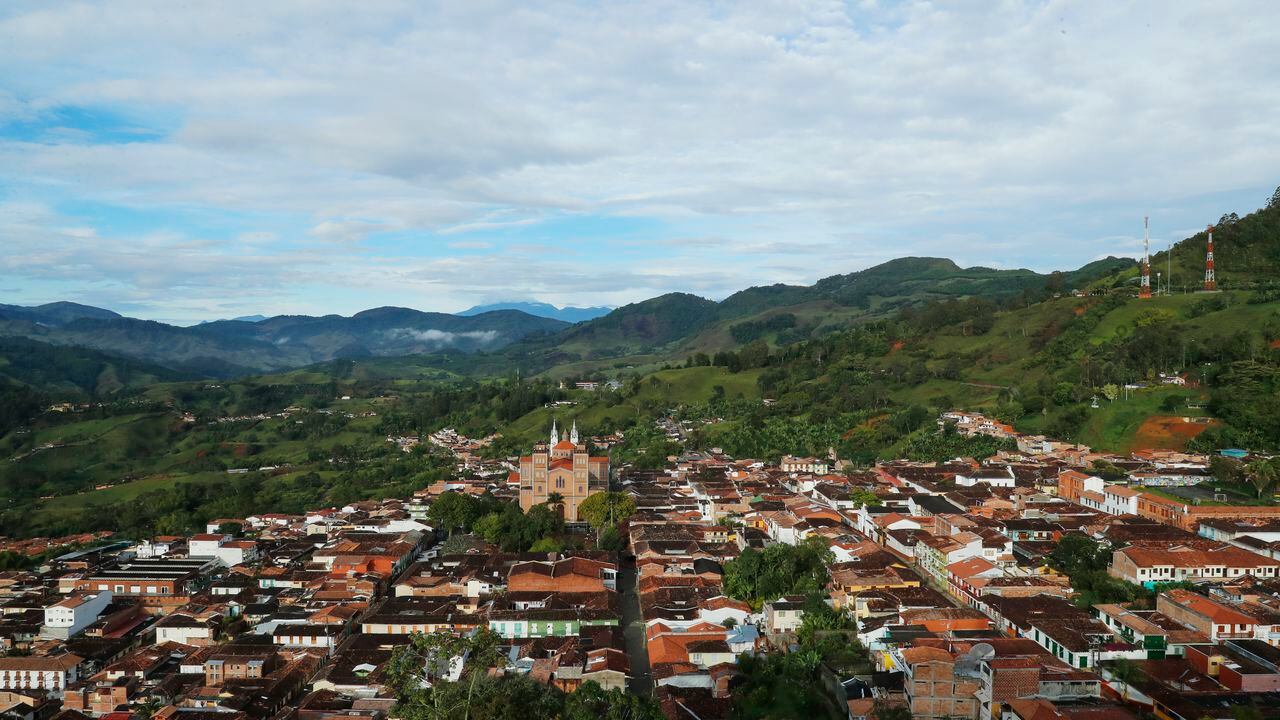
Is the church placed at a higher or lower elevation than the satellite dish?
higher

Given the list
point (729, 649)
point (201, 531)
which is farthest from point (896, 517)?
point (201, 531)

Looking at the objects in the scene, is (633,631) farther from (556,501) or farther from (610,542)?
(556,501)

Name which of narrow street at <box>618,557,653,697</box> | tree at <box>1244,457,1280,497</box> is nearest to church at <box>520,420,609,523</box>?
narrow street at <box>618,557,653,697</box>

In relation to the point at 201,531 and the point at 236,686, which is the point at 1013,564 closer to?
the point at 236,686

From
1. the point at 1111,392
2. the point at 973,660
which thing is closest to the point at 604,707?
the point at 973,660

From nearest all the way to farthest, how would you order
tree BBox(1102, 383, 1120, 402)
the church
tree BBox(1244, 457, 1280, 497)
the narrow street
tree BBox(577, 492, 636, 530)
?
1. the narrow street
2. tree BBox(1244, 457, 1280, 497)
3. tree BBox(577, 492, 636, 530)
4. the church
5. tree BBox(1102, 383, 1120, 402)

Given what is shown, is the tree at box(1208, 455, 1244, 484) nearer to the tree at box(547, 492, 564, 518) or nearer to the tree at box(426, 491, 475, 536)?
the tree at box(547, 492, 564, 518)

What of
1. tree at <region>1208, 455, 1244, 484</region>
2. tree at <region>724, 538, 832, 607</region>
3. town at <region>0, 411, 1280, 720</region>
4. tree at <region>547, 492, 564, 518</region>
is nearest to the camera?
town at <region>0, 411, 1280, 720</region>
